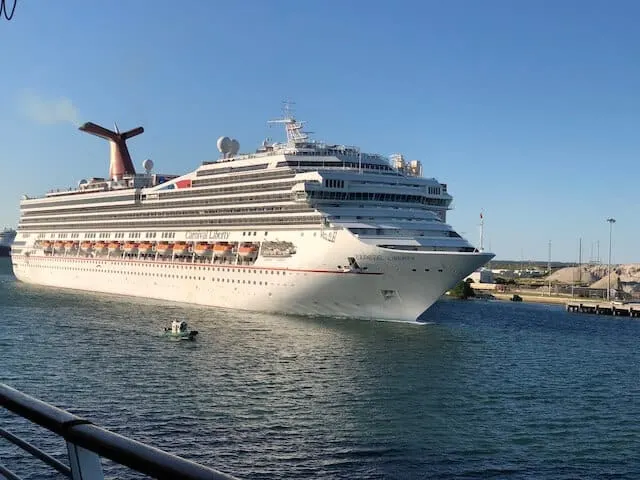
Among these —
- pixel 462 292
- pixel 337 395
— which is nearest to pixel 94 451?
pixel 337 395

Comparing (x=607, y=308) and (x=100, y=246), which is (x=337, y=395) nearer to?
(x=100, y=246)

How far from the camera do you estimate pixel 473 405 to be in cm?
2744

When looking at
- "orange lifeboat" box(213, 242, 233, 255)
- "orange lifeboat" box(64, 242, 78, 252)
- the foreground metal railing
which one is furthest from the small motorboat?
"orange lifeboat" box(64, 242, 78, 252)

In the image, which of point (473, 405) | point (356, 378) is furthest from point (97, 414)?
point (473, 405)

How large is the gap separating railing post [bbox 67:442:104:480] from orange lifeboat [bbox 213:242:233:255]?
188 ft

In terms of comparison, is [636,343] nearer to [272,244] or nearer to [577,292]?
[272,244]

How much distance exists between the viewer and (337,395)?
28.0 meters

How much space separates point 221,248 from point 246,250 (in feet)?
13.5

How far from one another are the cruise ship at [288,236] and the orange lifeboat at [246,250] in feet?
0.29

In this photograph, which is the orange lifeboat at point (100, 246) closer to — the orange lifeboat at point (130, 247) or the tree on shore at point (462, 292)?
the orange lifeboat at point (130, 247)

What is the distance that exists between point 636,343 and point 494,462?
39.4 meters

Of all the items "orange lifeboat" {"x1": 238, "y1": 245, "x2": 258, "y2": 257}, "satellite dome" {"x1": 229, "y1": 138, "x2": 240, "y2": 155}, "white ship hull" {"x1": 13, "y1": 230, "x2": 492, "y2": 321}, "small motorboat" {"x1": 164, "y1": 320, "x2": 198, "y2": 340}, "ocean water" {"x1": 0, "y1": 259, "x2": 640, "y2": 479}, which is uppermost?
"satellite dome" {"x1": 229, "y1": 138, "x2": 240, "y2": 155}

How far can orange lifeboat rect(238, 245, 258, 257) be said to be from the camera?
186 ft

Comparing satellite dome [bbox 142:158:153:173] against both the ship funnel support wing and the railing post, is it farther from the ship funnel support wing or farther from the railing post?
the railing post
